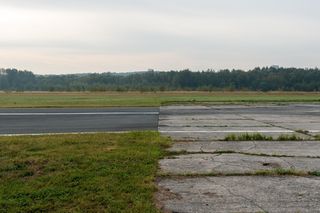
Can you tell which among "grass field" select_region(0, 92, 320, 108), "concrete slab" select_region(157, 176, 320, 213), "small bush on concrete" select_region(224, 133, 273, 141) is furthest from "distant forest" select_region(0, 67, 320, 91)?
"concrete slab" select_region(157, 176, 320, 213)

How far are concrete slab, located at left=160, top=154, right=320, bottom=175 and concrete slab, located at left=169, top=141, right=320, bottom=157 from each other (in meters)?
0.57

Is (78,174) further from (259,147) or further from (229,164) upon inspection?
(259,147)

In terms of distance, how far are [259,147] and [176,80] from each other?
307 feet

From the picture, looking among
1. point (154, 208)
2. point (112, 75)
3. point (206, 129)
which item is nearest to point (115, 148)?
point (154, 208)

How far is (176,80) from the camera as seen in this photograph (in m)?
102

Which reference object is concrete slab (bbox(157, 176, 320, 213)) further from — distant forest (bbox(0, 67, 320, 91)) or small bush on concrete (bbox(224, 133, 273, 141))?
distant forest (bbox(0, 67, 320, 91))

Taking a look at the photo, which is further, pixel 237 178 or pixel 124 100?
pixel 124 100

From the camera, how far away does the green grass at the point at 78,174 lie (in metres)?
4.59

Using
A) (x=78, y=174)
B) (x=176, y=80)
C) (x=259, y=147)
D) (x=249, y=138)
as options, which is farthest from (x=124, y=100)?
(x=176, y=80)

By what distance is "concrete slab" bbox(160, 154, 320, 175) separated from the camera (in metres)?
6.36

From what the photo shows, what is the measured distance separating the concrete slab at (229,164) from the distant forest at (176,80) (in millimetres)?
60133

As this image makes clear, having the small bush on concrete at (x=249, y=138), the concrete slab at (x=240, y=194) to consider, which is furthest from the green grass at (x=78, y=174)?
the small bush on concrete at (x=249, y=138)

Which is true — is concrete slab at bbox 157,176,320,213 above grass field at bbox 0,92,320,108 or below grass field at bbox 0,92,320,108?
above

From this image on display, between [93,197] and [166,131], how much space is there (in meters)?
7.03
